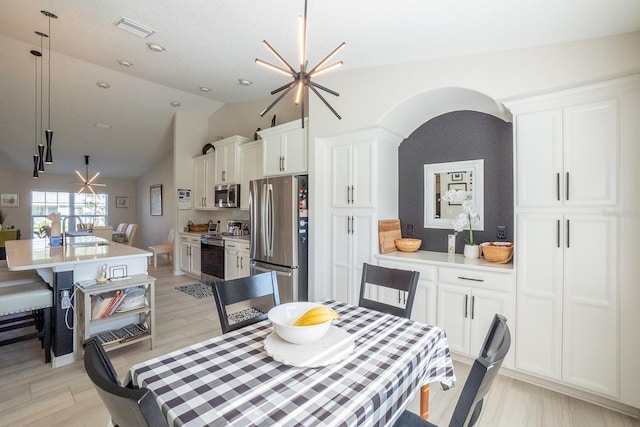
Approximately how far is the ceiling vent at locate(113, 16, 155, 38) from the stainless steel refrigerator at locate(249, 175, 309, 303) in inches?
78.2

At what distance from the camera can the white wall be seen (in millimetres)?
2041

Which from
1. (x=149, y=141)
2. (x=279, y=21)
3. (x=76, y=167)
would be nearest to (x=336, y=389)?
(x=279, y=21)

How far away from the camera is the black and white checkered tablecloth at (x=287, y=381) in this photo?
0.91 m

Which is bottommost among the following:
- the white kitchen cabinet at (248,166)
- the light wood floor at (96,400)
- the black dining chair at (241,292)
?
the light wood floor at (96,400)

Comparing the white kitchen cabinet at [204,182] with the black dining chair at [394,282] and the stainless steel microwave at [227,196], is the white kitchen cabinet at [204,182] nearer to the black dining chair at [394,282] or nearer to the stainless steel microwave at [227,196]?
the stainless steel microwave at [227,196]

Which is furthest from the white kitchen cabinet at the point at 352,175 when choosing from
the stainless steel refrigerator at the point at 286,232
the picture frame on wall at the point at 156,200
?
the picture frame on wall at the point at 156,200

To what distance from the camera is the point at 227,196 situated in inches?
216

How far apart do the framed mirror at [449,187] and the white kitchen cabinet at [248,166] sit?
2709 millimetres

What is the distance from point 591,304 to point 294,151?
3.24 metres

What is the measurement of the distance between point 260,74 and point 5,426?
3.99m

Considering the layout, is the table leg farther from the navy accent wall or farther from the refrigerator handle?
the refrigerator handle

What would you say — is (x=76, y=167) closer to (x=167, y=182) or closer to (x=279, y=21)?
(x=167, y=182)

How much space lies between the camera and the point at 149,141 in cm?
732

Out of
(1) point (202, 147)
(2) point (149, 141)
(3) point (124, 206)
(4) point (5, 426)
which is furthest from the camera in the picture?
(3) point (124, 206)
